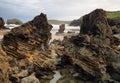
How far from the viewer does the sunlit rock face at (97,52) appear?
29.5m

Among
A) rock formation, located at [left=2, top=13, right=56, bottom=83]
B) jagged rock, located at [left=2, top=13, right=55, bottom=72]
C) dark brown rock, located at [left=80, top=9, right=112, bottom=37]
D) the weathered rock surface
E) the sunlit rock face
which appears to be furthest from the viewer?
dark brown rock, located at [left=80, top=9, right=112, bottom=37]

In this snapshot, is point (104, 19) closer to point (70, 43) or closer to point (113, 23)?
point (70, 43)

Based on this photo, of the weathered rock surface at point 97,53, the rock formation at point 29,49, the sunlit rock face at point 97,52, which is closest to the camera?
the weathered rock surface at point 97,53

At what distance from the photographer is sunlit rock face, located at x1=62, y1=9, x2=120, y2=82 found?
2948 centimetres

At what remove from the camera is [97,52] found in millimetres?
31344

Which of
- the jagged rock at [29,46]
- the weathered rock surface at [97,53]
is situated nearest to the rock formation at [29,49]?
the jagged rock at [29,46]

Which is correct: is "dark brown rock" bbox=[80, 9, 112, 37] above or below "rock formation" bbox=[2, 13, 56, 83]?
above

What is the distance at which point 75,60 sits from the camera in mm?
32125

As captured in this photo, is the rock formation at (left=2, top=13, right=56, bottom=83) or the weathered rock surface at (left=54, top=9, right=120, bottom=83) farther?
the rock formation at (left=2, top=13, right=56, bottom=83)

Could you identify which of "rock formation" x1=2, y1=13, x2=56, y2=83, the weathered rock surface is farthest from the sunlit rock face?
"rock formation" x1=2, y1=13, x2=56, y2=83

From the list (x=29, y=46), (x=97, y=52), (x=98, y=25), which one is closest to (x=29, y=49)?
(x=29, y=46)

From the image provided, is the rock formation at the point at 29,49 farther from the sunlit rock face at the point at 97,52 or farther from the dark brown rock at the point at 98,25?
the dark brown rock at the point at 98,25

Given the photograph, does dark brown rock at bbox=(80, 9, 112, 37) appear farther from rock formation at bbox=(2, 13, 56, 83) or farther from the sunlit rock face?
rock formation at bbox=(2, 13, 56, 83)

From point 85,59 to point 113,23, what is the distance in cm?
4773
